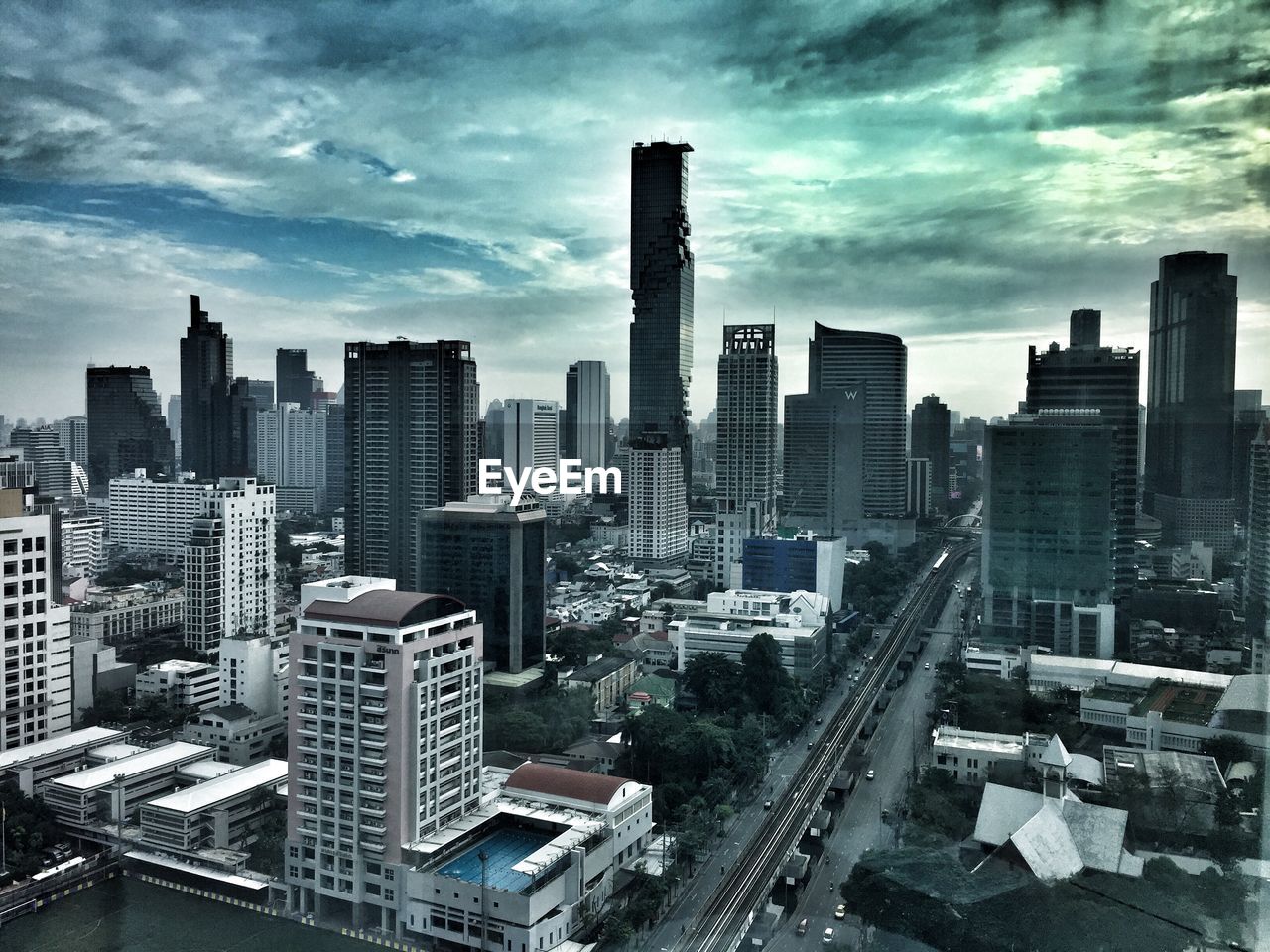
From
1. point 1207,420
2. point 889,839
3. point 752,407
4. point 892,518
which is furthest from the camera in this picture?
point 752,407

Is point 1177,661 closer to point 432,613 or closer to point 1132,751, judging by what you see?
point 1132,751

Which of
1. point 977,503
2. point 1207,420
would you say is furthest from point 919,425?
point 1207,420

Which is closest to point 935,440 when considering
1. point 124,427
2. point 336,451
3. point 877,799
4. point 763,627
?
point 763,627

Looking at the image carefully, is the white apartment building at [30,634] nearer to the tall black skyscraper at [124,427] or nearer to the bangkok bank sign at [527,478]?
the tall black skyscraper at [124,427]

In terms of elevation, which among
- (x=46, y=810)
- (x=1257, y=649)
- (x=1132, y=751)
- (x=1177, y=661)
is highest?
(x=1257, y=649)

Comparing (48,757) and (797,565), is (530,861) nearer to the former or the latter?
(48,757)
